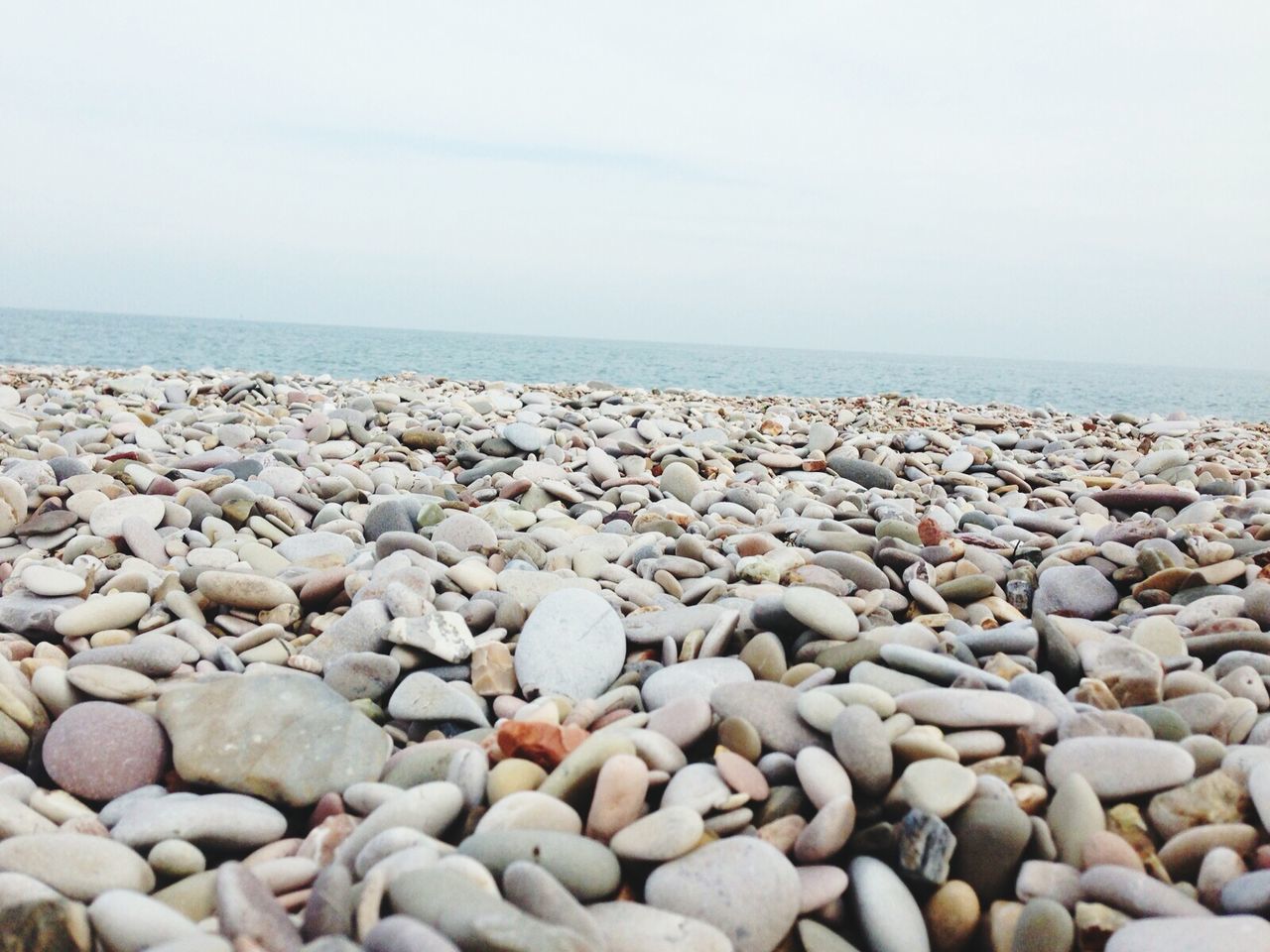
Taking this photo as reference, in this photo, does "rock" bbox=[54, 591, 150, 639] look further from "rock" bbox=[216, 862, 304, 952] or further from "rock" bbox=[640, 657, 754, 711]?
"rock" bbox=[640, 657, 754, 711]

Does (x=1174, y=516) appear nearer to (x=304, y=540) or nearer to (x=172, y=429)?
(x=304, y=540)

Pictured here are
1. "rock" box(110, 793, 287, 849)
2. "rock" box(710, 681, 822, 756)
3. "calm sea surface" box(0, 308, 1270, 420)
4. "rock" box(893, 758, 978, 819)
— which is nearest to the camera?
"rock" box(893, 758, 978, 819)

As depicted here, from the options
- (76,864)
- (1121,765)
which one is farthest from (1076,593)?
(76,864)

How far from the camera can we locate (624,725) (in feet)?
6.08

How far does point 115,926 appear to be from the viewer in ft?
4.36

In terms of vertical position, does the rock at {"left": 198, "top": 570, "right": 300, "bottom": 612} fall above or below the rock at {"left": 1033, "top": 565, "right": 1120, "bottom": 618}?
below

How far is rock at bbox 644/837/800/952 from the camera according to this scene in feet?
4.58

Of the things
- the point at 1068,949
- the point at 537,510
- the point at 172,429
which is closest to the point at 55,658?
the point at 537,510

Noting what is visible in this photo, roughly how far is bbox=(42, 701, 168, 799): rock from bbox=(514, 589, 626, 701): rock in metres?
0.84

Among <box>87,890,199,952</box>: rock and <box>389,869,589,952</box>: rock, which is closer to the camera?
<box>389,869,589,952</box>: rock

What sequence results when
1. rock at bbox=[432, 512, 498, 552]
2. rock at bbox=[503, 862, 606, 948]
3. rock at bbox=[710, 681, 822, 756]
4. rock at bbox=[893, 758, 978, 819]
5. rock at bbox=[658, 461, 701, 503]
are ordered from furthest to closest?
rock at bbox=[658, 461, 701, 503] < rock at bbox=[432, 512, 498, 552] < rock at bbox=[710, 681, 822, 756] < rock at bbox=[893, 758, 978, 819] < rock at bbox=[503, 862, 606, 948]

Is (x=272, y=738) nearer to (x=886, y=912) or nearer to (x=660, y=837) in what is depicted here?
(x=660, y=837)

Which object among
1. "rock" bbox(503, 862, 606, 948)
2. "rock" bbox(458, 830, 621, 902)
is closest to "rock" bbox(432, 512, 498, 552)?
"rock" bbox(458, 830, 621, 902)

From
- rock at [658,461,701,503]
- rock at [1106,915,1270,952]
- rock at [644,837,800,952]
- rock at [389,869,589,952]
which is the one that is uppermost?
rock at [658,461,701,503]
